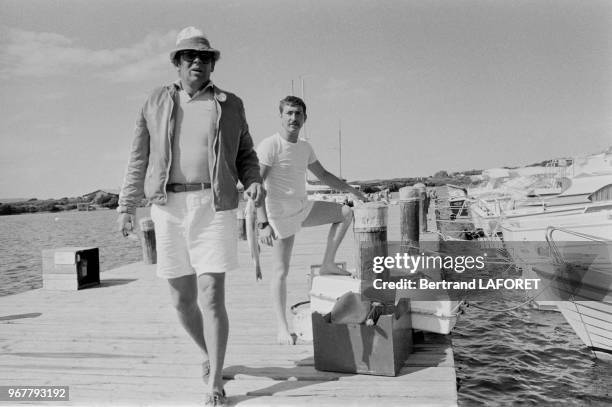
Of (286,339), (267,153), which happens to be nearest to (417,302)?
(286,339)

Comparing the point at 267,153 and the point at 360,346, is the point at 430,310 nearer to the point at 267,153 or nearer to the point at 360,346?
the point at 360,346

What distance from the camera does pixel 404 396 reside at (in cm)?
299

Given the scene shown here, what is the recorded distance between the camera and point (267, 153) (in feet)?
12.5

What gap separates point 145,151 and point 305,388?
168 centimetres

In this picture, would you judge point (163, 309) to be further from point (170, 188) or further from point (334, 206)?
point (170, 188)

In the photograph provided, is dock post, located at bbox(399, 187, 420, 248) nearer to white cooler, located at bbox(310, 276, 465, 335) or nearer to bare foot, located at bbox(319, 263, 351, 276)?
bare foot, located at bbox(319, 263, 351, 276)

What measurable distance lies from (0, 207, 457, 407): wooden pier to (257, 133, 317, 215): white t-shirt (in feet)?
3.70

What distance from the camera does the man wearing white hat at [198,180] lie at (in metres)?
2.90

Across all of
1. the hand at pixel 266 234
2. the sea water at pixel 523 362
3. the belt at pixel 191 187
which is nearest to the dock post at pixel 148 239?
the sea water at pixel 523 362

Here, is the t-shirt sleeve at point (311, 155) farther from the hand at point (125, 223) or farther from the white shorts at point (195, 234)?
the hand at point (125, 223)

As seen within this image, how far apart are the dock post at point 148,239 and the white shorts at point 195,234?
252 inches

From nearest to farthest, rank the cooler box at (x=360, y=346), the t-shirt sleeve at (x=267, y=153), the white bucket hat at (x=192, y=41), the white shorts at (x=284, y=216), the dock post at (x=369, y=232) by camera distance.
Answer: the white bucket hat at (x=192, y=41) → the cooler box at (x=360, y=346) → the t-shirt sleeve at (x=267, y=153) → the white shorts at (x=284, y=216) → the dock post at (x=369, y=232)

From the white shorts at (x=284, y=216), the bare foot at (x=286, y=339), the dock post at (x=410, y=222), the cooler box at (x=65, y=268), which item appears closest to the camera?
the white shorts at (x=284, y=216)

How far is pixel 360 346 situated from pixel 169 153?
164 centimetres
